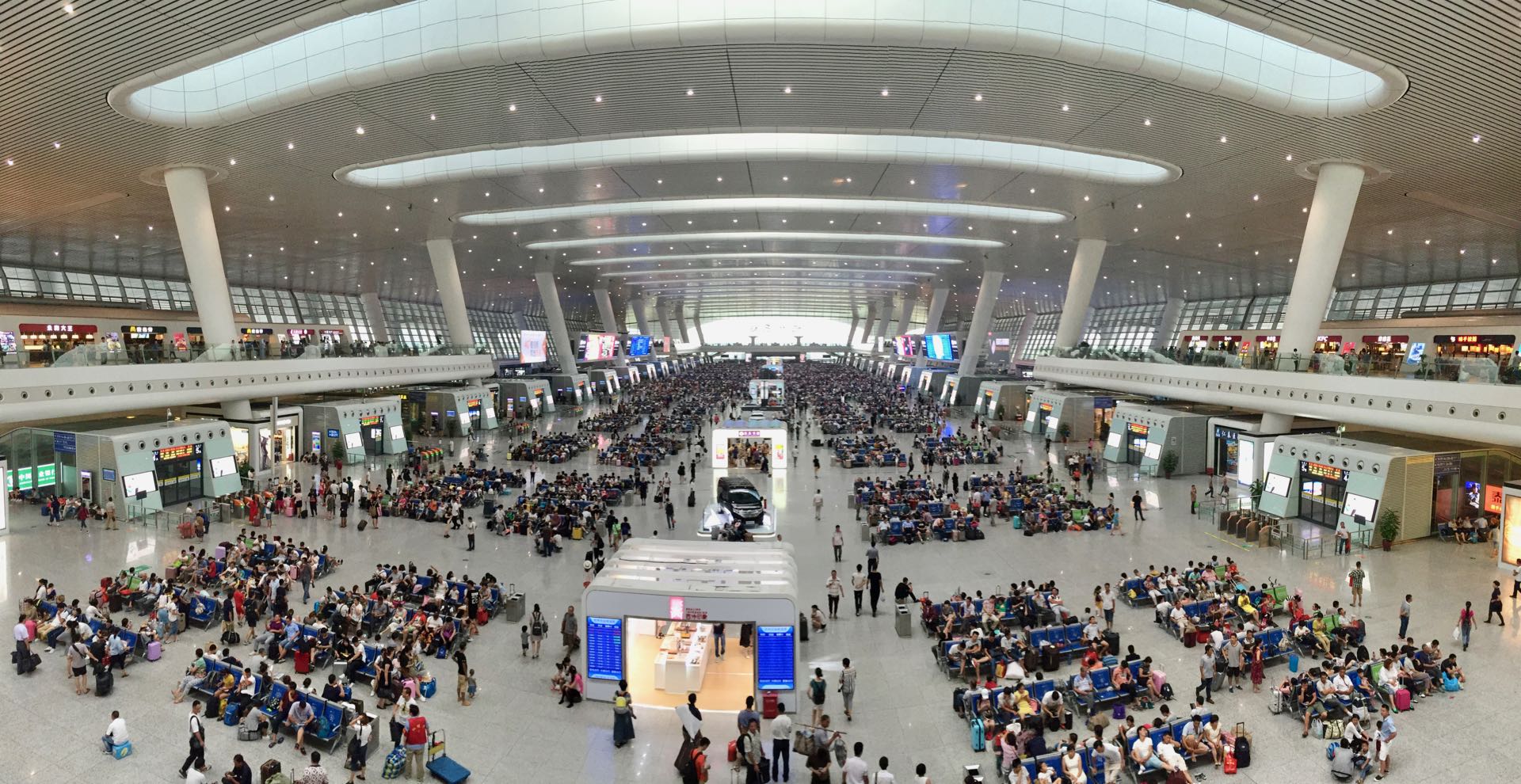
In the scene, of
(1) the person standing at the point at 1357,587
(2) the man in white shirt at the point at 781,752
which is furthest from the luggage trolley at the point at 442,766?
(1) the person standing at the point at 1357,587

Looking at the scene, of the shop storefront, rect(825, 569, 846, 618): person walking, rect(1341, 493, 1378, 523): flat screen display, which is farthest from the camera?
the shop storefront

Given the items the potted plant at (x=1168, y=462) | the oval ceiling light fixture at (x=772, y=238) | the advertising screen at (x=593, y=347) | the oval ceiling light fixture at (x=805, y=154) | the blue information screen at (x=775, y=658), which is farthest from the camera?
the advertising screen at (x=593, y=347)

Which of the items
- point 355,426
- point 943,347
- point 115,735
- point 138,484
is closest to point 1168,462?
point 943,347

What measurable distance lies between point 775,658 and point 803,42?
8.76 meters

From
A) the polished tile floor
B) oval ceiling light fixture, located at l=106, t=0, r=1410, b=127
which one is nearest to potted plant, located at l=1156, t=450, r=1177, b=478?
the polished tile floor

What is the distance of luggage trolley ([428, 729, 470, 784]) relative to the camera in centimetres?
750

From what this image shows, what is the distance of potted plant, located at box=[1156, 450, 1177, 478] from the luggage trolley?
913 inches

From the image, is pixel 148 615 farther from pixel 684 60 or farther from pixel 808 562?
pixel 684 60

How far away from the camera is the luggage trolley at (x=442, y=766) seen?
7496 millimetres

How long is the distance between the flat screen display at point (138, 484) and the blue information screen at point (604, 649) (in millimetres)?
15654

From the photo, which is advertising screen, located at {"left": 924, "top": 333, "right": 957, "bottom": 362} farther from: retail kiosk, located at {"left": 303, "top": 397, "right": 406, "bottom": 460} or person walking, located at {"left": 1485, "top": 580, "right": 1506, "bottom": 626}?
person walking, located at {"left": 1485, "top": 580, "right": 1506, "bottom": 626}

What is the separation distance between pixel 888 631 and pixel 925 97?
942cm

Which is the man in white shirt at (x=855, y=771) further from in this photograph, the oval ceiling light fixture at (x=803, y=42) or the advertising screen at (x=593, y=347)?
the advertising screen at (x=593, y=347)

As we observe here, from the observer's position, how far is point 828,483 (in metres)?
23.5
